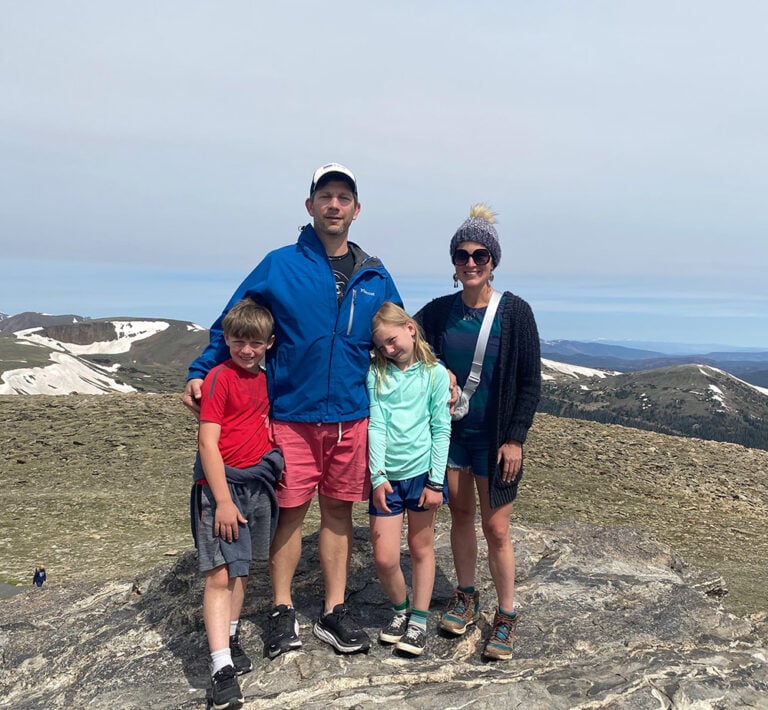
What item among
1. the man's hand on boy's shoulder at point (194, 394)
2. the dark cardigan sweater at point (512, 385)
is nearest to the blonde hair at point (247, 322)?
the man's hand on boy's shoulder at point (194, 394)

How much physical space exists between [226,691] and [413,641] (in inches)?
79.4

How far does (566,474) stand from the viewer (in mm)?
26484

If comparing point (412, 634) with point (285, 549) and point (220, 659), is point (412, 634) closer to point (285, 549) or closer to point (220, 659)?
point (285, 549)

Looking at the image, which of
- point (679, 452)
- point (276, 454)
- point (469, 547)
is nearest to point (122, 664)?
point (276, 454)

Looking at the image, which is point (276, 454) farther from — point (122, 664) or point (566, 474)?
point (566, 474)

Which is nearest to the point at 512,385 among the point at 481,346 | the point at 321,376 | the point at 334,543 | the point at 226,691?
the point at 481,346

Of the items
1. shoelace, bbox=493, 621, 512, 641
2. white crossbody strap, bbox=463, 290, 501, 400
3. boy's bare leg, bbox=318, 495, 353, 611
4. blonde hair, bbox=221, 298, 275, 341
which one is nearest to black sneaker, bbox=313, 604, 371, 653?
boy's bare leg, bbox=318, 495, 353, 611

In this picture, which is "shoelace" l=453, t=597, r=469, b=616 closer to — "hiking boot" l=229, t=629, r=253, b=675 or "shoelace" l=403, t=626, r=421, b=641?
"shoelace" l=403, t=626, r=421, b=641

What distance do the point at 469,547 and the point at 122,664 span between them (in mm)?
4391

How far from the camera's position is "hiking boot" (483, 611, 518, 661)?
6508mm

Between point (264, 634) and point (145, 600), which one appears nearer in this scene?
point (264, 634)

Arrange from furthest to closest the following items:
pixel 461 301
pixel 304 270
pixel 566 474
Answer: pixel 566 474 < pixel 461 301 < pixel 304 270

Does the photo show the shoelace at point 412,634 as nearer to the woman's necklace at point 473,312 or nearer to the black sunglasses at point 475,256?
the woman's necklace at point 473,312

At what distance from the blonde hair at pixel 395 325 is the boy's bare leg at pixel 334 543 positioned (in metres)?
1.47
